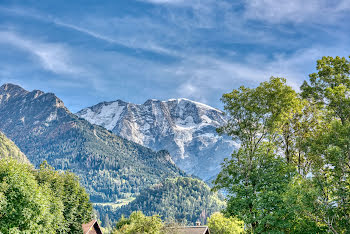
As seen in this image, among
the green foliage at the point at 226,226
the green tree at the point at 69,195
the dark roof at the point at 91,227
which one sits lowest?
the dark roof at the point at 91,227

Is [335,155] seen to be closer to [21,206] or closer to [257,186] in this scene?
[257,186]

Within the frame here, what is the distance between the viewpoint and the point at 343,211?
2764cm

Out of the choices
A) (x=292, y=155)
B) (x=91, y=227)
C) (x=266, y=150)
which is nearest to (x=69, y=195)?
(x=91, y=227)

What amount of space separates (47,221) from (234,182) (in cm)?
2357

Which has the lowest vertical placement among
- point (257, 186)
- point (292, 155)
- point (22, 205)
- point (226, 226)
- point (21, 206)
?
point (226, 226)

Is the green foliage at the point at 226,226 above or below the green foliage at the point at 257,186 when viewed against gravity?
below

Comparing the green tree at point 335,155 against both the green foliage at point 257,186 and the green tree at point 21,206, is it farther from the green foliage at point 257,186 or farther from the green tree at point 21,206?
the green tree at point 21,206

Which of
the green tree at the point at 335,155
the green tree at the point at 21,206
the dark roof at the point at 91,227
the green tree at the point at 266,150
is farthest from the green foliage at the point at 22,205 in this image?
the green tree at the point at 335,155

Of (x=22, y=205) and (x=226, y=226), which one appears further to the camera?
(x=226, y=226)

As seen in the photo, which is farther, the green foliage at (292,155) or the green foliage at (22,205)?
the green foliage at (22,205)

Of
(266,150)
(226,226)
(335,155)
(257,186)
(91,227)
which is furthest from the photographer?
(91,227)

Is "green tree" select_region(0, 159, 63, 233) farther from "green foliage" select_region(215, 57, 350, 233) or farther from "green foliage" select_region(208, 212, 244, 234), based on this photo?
"green foliage" select_region(208, 212, 244, 234)

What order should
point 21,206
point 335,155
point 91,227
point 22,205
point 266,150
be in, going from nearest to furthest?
1. point 335,155
2. point 266,150
3. point 21,206
4. point 22,205
5. point 91,227

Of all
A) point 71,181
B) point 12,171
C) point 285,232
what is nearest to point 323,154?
point 285,232
